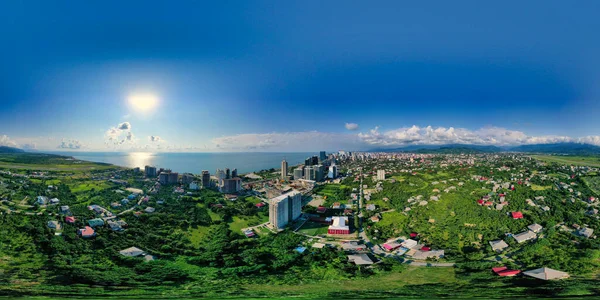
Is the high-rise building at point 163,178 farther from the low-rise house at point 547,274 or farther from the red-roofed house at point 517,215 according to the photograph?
the red-roofed house at point 517,215

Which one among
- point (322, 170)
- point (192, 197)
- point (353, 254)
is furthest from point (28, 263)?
point (322, 170)

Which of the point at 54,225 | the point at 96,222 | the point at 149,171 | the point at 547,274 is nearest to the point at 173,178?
the point at 149,171

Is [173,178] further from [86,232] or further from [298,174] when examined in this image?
[298,174]

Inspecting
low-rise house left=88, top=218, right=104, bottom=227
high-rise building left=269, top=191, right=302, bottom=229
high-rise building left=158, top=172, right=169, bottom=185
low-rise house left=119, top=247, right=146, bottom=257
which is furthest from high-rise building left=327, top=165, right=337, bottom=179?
low-rise house left=88, top=218, right=104, bottom=227

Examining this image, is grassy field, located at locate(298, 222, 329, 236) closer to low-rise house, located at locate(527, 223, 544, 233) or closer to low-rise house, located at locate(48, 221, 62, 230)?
low-rise house, located at locate(527, 223, 544, 233)

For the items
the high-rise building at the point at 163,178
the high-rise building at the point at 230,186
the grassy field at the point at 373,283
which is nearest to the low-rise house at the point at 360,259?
the grassy field at the point at 373,283
